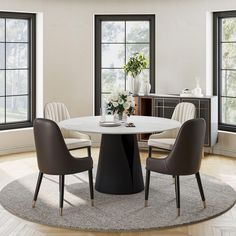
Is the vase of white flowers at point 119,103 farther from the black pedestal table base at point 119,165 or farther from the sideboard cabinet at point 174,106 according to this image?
the sideboard cabinet at point 174,106

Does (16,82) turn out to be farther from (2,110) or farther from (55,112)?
(55,112)

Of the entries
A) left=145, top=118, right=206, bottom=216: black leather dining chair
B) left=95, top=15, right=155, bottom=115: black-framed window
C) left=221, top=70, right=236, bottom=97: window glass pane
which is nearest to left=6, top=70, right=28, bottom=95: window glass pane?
left=95, top=15, right=155, bottom=115: black-framed window

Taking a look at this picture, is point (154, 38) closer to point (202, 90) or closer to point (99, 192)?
point (202, 90)

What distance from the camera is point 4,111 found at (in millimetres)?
7594

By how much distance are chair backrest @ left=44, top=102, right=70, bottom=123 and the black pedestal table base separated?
1272 mm

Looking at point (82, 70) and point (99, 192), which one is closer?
point (99, 192)

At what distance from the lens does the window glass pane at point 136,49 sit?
26.2ft

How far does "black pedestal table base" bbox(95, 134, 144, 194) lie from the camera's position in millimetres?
5082

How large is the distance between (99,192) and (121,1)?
377 cm

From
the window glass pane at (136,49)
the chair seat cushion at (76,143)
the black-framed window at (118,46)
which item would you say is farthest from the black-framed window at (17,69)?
the chair seat cushion at (76,143)

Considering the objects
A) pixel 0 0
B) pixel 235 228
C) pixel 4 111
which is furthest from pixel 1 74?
pixel 235 228

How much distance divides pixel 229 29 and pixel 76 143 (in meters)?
3.26

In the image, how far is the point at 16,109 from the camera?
7727mm

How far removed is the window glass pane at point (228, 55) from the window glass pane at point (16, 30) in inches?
124
